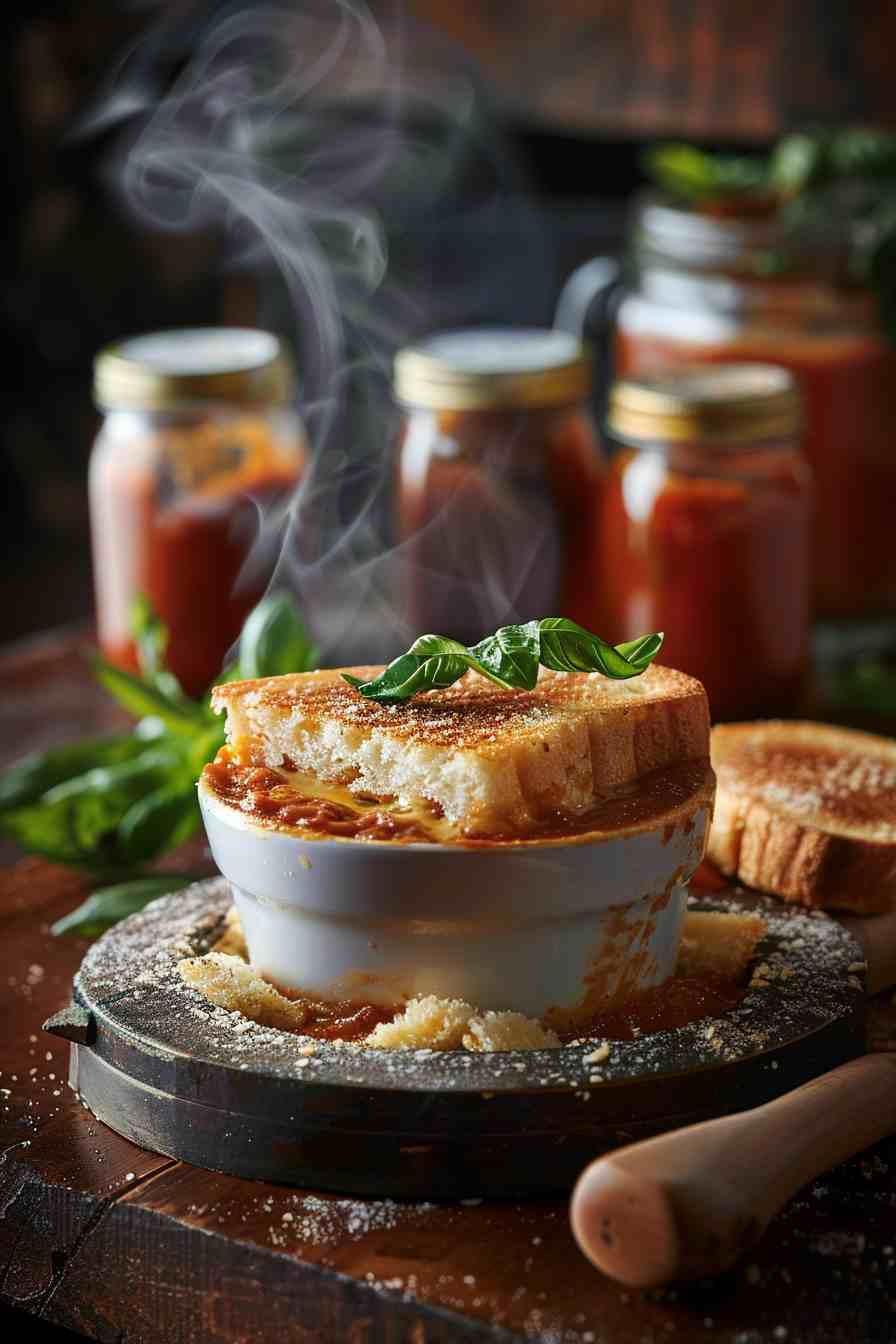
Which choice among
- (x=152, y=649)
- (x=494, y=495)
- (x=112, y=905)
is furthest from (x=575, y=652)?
(x=494, y=495)

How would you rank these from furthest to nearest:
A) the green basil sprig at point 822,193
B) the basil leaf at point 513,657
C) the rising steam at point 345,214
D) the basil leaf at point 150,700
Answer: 1. the rising steam at point 345,214
2. the green basil sprig at point 822,193
3. the basil leaf at point 150,700
4. the basil leaf at point 513,657

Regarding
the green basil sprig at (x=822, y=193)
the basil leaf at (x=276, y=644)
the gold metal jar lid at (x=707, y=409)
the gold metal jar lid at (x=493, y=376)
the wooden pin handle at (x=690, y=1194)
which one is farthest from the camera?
the green basil sprig at (x=822, y=193)

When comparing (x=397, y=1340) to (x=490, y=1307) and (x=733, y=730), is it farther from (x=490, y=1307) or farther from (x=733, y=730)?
(x=733, y=730)

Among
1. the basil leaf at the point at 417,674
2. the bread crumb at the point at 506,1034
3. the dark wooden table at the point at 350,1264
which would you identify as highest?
the basil leaf at the point at 417,674

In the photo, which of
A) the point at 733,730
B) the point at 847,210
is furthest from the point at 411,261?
the point at 733,730

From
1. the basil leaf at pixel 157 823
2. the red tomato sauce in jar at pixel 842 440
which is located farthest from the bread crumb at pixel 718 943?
the red tomato sauce in jar at pixel 842 440

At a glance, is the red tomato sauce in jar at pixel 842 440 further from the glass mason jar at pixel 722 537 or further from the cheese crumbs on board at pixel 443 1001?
the cheese crumbs on board at pixel 443 1001

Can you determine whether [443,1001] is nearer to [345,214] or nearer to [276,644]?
[276,644]

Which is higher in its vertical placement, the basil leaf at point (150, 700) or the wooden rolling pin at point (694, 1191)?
the wooden rolling pin at point (694, 1191)
